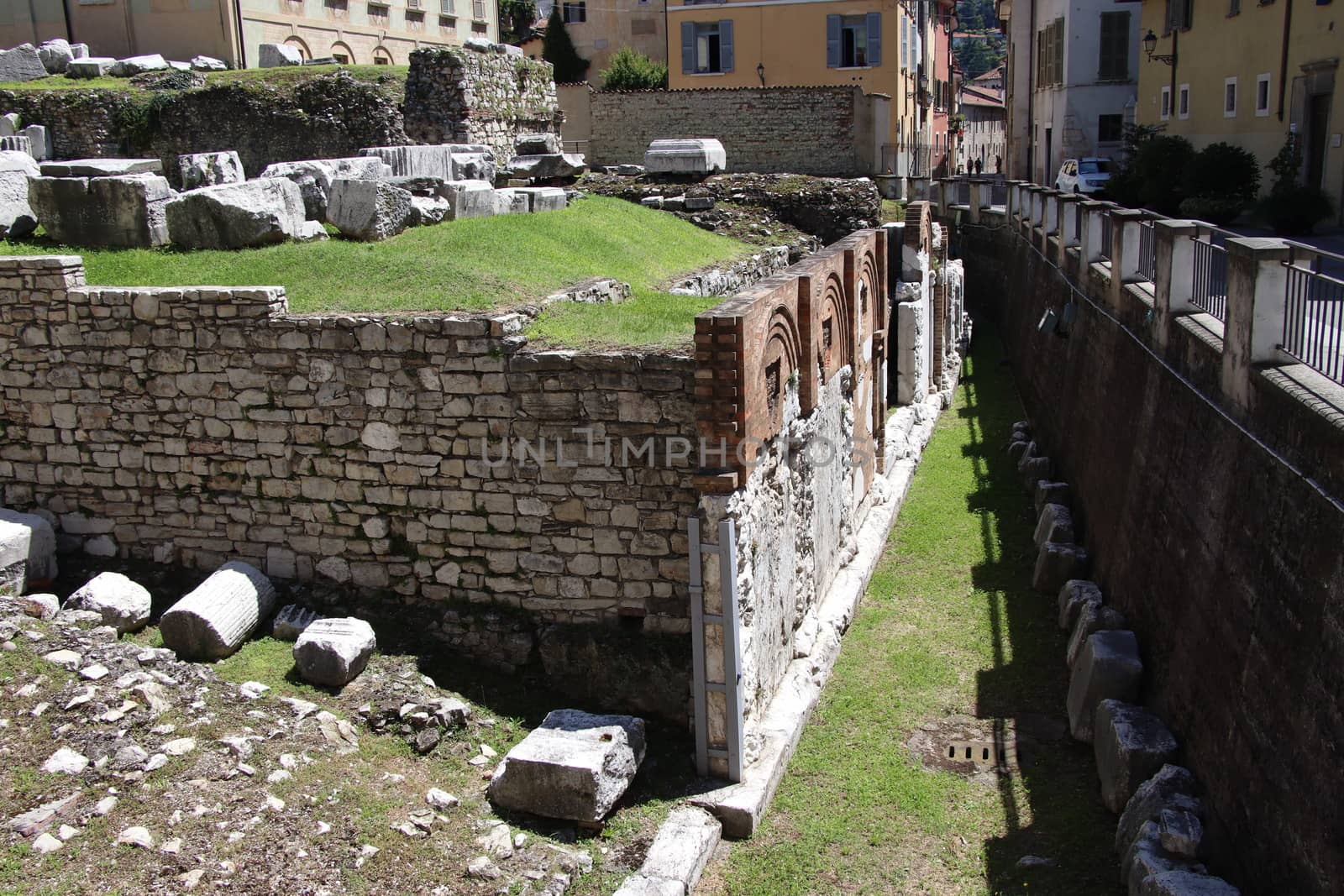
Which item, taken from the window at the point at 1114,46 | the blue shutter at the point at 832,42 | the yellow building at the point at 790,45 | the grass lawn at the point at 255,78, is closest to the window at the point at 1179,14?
the window at the point at 1114,46

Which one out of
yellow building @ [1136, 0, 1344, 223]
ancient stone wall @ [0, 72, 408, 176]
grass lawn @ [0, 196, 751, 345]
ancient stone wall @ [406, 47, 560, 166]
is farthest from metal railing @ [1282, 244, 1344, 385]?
ancient stone wall @ [0, 72, 408, 176]

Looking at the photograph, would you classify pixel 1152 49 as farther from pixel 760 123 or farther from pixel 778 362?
pixel 778 362

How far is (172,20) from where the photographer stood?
2767 centimetres

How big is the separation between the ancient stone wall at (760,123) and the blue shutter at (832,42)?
9.05 metres

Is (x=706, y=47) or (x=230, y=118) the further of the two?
(x=706, y=47)

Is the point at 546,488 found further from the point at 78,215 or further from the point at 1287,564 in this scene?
the point at 78,215

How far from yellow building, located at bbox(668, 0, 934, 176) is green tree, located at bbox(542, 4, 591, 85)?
25.7 ft

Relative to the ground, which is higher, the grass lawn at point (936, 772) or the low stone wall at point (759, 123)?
the low stone wall at point (759, 123)

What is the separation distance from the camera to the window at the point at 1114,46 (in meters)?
32.8

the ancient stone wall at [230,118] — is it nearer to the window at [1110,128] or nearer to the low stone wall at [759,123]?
the low stone wall at [759,123]

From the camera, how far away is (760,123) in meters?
28.1

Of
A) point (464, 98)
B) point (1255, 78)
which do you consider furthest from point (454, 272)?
point (1255, 78)

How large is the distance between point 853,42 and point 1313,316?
32085mm

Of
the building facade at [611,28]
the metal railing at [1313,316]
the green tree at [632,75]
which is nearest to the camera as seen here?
the metal railing at [1313,316]
